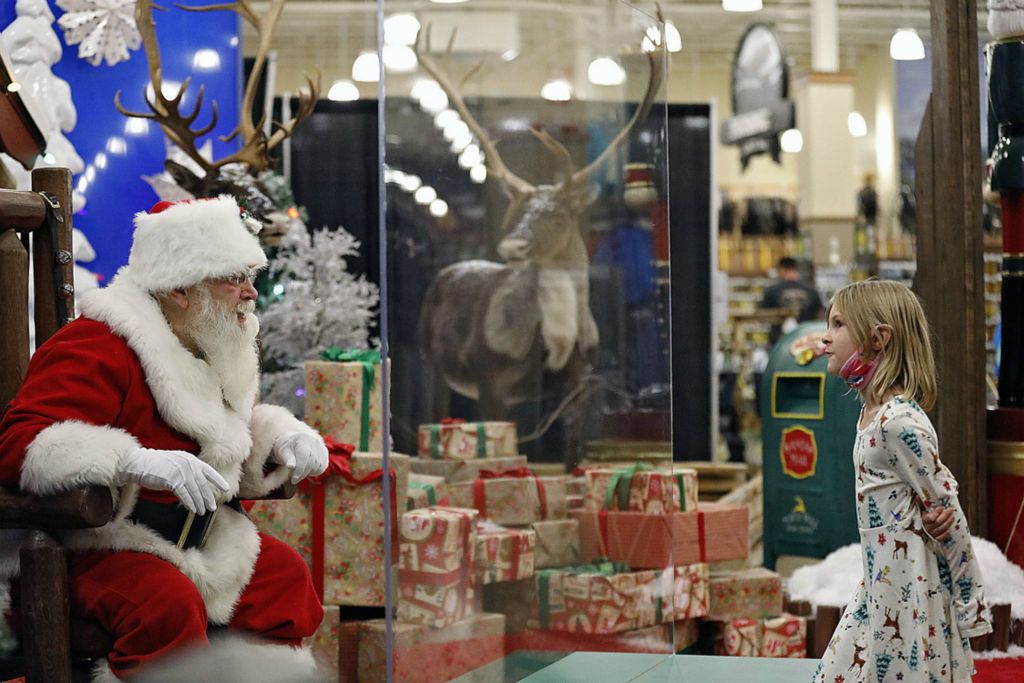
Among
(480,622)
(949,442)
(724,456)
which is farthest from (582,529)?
(724,456)

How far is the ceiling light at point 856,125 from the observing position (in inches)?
489

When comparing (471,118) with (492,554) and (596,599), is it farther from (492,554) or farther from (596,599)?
(596,599)

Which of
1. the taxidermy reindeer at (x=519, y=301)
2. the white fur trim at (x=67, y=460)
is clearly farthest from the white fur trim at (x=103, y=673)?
the taxidermy reindeer at (x=519, y=301)

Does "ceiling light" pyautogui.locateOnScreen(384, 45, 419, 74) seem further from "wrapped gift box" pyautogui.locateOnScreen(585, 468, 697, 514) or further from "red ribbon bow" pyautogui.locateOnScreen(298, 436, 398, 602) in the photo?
"red ribbon bow" pyautogui.locateOnScreen(298, 436, 398, 602)

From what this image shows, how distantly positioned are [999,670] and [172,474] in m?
2.72

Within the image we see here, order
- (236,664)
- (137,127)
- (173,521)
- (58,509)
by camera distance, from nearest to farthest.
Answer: (58,509), (236,664), (173,521), (137,127)

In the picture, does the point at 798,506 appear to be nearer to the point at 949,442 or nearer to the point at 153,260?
the point at 949,442

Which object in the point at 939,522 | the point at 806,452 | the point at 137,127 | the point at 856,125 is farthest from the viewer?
the point at 856,125

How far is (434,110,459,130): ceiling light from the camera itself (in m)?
2.93

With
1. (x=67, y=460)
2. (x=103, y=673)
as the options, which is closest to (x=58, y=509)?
(x=67, y=460)

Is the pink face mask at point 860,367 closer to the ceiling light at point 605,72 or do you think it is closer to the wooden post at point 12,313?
the ceiling light at point 605,72

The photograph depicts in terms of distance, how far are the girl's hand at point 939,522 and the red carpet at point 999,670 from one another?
1.16m

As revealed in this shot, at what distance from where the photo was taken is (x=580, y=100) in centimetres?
338

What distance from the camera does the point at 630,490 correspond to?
12.2 feet
